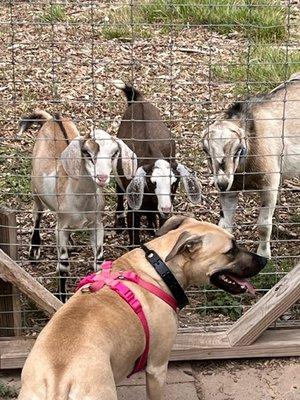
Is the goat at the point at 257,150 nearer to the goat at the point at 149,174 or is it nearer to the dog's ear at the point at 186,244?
the goat at the point at 149,174

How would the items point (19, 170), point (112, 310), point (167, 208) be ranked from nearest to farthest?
point (112, 310) → point (167, 208) → point (19, 170)

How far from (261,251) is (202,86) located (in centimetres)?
289

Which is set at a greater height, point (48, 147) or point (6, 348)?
point (48, 147)

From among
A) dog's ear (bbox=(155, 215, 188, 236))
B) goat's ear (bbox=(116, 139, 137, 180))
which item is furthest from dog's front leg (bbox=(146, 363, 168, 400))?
goat's ear (bbox=(116, 139, 137, 180))

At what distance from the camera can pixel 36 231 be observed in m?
6.34

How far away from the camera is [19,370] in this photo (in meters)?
5.04

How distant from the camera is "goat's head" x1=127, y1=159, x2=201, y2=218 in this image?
6.01m

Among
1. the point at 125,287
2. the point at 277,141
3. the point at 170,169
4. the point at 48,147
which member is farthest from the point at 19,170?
the point at 125,287

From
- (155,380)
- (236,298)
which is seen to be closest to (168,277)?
(155,380)

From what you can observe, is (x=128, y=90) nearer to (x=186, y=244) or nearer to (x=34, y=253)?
(x=34, y=253)

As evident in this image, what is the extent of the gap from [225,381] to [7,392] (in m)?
1.20

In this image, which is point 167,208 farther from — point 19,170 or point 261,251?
point 19,170

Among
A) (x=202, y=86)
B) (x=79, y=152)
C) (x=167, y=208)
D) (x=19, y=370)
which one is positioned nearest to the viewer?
(x=19, y=370)

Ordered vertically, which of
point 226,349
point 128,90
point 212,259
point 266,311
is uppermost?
point 128,90
